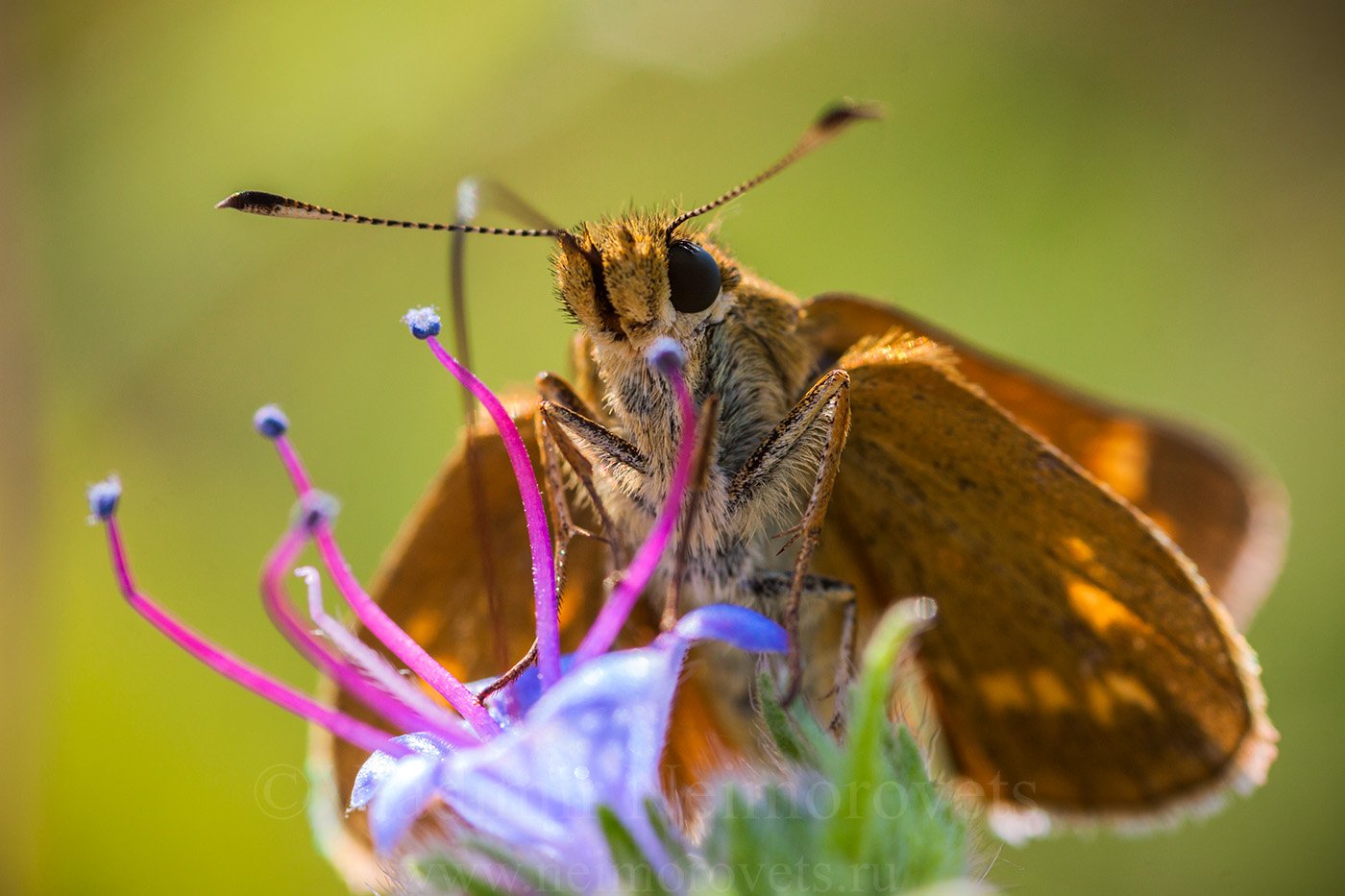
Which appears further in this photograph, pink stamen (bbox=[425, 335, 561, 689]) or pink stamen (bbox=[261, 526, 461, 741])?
pink stamen (bbox=[425, 335, 561, 689])

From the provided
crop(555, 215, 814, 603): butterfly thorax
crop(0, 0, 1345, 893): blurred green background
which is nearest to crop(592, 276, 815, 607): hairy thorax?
crop(555, 215, 814, 603): butterfly thorax

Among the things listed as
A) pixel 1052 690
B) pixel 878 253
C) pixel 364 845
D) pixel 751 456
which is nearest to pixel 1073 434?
pixel 1052 690

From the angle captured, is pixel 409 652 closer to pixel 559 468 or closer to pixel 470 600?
pixel 559 468

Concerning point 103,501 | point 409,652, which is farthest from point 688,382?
point 103,501

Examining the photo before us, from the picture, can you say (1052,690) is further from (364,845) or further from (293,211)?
(293,211)

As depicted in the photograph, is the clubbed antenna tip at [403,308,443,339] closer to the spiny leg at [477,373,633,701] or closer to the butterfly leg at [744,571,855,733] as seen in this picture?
the spiny leg at [477,373,633,701]

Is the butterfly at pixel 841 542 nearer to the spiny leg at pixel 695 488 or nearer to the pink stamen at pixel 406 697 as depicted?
the spiny leg at pixel 695 488
